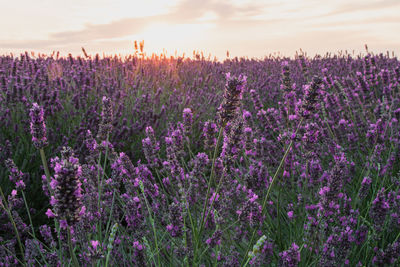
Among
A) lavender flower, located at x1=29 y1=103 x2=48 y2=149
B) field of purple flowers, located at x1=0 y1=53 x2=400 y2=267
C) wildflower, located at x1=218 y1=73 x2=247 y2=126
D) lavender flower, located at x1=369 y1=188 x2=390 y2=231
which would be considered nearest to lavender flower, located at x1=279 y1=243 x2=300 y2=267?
field of purple flowers, located at x1=0 y1=53 x2=400 y2=267

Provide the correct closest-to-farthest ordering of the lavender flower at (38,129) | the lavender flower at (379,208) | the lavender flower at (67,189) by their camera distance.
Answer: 1. the lavender flower at (67,189)
2. the lavender flower at (38,129)
3. the lavender flower at (379,208)

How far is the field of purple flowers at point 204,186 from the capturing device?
5.65 ft

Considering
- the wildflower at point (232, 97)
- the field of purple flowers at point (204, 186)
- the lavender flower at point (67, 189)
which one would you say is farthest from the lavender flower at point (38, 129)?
the wildflower at point (232, 97)

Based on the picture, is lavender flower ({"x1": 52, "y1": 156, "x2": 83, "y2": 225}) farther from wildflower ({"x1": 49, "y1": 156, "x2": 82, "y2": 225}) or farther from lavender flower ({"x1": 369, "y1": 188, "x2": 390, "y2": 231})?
lavender flower ({"x1": 369, "y1": 188, "x2": 390, "y2": 231})

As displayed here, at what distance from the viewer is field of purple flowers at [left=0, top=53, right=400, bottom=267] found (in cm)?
172

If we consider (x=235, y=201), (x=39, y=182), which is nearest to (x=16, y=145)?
(x=39, y=182)

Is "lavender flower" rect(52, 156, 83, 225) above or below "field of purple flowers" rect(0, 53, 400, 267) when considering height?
above

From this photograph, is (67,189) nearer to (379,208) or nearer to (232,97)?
(232,97)

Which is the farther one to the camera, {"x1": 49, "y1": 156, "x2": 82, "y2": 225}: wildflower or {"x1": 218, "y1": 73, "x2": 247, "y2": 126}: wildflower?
{"x1": 218, "y1": 73, "x2": 247, "y2": 126}: wildflower

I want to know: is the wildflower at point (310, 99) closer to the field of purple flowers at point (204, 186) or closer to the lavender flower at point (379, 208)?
the field of purple flowers at point (204, 186)

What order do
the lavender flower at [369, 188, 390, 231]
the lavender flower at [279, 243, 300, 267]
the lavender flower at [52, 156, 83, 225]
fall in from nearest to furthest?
the lavender flower at [52, 156, 83, 225], the lavender flower at [279, 243, 300, 267], the lavender flower at [369, 188, 390, 231]

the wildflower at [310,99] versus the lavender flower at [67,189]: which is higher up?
the wildflower at [310,99]

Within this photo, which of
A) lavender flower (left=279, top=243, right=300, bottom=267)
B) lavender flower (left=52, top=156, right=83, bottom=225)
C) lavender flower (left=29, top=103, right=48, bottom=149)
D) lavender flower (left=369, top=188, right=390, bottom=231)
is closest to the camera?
lavender flower (left=52, top=156, right=83, bottom=225)

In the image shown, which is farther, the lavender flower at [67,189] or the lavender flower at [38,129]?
the lavender flower at [38,129]
